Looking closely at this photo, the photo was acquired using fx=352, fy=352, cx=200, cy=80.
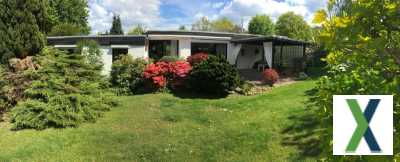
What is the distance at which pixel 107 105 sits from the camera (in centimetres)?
1217

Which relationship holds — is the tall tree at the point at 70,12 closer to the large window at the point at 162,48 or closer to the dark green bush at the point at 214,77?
the large window at the point at 162,48

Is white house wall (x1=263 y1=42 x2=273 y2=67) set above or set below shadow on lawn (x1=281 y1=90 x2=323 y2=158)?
above

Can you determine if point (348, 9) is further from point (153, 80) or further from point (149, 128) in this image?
point (153, 80)

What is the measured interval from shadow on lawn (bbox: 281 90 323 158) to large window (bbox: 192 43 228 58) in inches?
558

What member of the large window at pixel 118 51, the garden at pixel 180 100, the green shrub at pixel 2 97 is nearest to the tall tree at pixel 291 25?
the large window at pixel 118 51

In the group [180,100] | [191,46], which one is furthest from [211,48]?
[180,100]

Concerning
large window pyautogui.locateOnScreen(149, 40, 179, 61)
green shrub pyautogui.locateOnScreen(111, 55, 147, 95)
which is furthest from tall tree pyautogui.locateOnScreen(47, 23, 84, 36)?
green shrub pyautogui.locateOnScreen(111, 55, 147, 95)

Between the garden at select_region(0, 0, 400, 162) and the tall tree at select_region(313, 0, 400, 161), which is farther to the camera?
the garden at select_region(0, 0, 400, 162)

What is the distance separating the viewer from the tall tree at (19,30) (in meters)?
12.1

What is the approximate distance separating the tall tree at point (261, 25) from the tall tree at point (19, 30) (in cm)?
4129

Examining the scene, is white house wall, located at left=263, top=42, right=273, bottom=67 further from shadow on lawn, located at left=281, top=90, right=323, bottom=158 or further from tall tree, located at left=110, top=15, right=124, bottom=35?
tall tree, located at left=110, top=15, right=124, bottom=35

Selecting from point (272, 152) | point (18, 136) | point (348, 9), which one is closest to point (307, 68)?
point (272, 152)

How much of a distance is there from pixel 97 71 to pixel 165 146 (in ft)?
21.6

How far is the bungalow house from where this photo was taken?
66.8 ft
